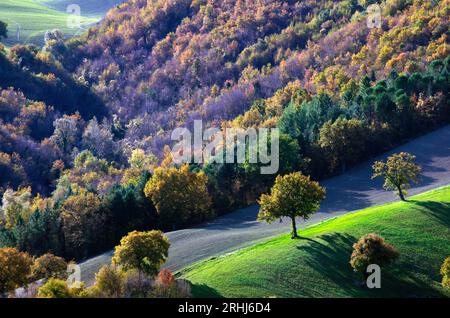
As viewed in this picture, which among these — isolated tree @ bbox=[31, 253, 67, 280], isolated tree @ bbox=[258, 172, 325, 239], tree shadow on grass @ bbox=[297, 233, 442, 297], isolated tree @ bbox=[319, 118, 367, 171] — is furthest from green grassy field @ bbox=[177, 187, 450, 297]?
isolated tree @ bbox=[319, 118, 367, 171]

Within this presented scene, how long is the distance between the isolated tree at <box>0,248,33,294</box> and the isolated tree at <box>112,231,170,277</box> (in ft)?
35.9

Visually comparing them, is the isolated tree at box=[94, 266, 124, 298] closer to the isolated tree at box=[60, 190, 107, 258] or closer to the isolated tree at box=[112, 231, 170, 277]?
the isolated tree at box=[112, 231, 170, 277]

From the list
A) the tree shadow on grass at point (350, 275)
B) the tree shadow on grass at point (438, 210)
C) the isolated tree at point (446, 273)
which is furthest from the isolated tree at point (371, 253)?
the tree shadow on grass at point (438, 210)

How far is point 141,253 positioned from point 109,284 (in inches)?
500

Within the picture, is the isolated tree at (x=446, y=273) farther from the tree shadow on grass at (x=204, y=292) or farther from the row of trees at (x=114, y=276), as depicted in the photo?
the row of trees at (x=114, y=276)

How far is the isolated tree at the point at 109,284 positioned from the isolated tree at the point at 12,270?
48.3 ft

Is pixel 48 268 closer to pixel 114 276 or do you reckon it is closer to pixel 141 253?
pixel 141 253

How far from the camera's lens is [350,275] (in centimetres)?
9019

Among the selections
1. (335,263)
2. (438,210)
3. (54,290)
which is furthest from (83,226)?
(438,210)

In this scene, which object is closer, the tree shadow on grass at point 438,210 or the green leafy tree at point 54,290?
the green leafy tree at point 54,290

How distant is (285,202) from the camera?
10306cm

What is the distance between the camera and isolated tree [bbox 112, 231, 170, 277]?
89062 millimetres

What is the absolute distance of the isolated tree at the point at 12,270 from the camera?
287 ft
